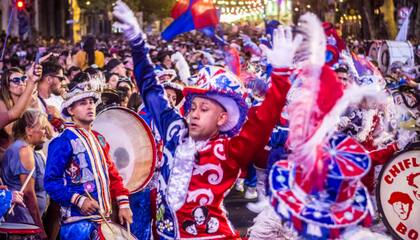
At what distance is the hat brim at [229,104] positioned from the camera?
511 cm

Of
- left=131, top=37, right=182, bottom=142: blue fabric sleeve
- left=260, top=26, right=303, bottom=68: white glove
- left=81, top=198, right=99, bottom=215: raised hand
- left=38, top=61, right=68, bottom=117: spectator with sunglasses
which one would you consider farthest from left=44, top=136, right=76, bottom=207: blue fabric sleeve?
left=38, top=61, right=68, bottom=117: spectator with sunglasses

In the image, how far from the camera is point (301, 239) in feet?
13.2

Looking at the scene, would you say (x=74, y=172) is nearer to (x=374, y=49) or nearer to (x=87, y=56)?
(x=87, y=56)

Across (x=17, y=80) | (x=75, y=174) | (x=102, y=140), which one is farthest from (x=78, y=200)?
(x=17, y=80)

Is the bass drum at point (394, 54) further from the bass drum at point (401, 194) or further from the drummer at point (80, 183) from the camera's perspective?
the drummer at point (80, 183)

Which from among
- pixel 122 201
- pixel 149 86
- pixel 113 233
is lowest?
pixel 113 233

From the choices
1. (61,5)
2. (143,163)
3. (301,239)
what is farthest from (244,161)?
(61,5)

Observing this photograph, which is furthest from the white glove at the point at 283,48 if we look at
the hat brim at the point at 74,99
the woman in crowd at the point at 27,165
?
the woman in crowd at the point at 27,165

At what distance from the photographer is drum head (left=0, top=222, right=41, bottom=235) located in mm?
6621

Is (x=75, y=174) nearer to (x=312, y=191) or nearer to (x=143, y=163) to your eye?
(x=143, y=163)

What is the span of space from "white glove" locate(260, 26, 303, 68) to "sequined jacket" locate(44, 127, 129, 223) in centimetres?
174

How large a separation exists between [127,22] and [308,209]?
1.97m

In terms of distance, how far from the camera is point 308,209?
3.86 meters

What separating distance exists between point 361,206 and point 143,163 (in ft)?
9.39
